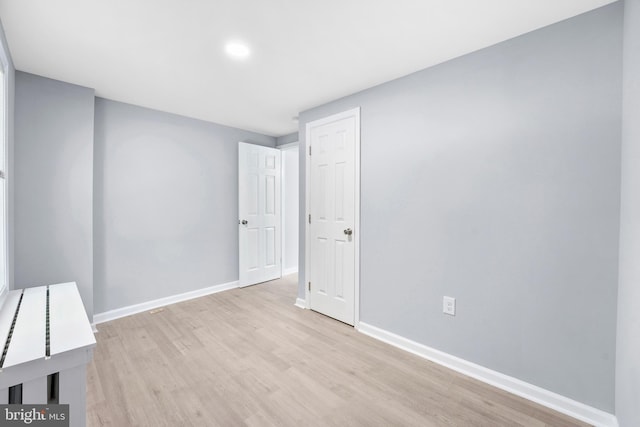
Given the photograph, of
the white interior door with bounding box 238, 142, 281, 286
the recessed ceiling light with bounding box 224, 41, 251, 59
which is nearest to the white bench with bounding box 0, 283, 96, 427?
the recessed ceiling light with bounding box 224, 41, 251, 59

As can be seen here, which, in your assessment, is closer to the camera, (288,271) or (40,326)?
(40,326)

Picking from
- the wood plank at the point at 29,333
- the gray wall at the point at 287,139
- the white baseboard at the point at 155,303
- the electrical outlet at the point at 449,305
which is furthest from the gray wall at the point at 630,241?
the white baseboard at the point at 155,303

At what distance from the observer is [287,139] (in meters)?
Result: 4.42

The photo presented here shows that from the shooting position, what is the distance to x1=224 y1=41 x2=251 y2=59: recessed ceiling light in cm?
189

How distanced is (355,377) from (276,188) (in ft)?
10.1

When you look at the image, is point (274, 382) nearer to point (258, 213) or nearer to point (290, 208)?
point (258, 213)

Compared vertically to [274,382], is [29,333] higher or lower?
higher

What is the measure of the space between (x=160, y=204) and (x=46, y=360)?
98.1 inches

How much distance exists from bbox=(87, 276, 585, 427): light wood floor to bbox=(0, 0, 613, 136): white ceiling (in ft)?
7.71

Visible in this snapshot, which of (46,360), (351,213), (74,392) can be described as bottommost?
(74,392)

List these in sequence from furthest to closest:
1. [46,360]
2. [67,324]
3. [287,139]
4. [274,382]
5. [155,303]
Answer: [287,139] → [155,303] → [274,382] → [67,324] → [46,360]

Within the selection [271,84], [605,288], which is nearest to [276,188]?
[271,84]

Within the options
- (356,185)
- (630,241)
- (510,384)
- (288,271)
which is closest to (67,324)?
(356,185)

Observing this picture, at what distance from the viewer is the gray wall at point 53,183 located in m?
2.29
